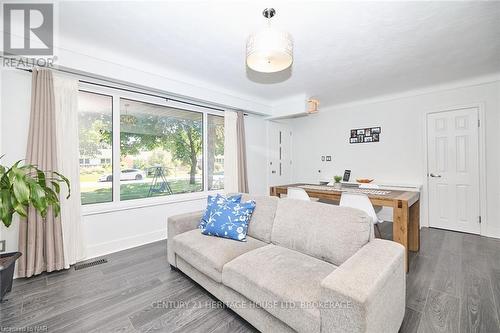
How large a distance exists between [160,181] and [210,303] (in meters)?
2.21

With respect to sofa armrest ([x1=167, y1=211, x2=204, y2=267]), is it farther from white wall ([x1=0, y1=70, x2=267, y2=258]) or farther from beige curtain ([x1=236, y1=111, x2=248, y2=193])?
beige curtain ([x1=236, y1=111, x2=248, y2=193])

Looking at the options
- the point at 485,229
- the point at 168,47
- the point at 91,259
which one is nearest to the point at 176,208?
the point at 91,259

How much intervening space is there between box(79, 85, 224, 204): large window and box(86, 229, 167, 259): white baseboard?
562mm

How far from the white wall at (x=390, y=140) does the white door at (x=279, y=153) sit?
0.21 m

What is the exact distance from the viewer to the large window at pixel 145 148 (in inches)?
113

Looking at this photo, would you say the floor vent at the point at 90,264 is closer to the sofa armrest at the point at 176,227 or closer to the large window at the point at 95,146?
the large window at the point at 95,146

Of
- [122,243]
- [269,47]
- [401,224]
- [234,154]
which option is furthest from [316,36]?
[122,243]

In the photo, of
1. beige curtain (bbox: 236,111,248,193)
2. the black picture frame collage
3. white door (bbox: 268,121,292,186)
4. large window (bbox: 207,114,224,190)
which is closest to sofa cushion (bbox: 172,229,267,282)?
large window (bbox: 207,114,224,190)

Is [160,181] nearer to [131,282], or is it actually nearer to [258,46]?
[131,282]

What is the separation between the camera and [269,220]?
219cm

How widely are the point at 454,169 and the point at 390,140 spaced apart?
3.48ft

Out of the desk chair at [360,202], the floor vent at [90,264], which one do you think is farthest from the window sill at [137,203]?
the desk chair at [360,202]

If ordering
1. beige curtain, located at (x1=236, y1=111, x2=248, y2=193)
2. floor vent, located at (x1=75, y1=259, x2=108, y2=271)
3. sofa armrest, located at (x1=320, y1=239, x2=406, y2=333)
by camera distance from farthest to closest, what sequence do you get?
1. beige curtain, located at (x1=236, y1=111, x2=248, y2=193)
2. floor vent, located at (x1=75, y1=259, x2=108, y2=271)
3. sofa armrest, located at (x1=320, y1=239, x2=406, y2=333)

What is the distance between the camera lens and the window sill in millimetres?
2812
